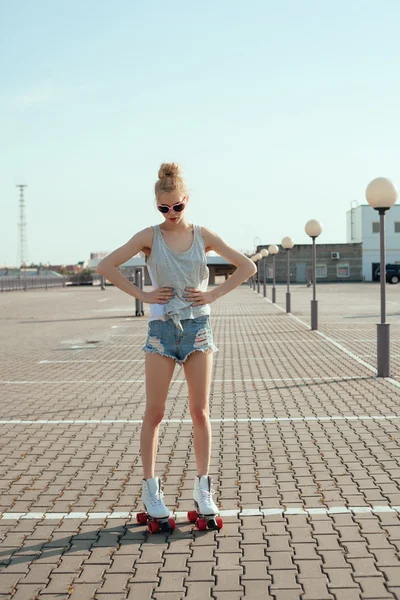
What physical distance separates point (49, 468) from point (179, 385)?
4.58 metres

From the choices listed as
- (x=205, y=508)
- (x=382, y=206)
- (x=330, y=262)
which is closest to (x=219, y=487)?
(x=205, y=508)

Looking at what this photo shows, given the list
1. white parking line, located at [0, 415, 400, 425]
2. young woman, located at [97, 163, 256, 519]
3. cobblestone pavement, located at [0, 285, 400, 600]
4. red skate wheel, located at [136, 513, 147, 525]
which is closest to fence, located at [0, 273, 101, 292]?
cobblestone pavement, located at [0, 285, 400, 600]

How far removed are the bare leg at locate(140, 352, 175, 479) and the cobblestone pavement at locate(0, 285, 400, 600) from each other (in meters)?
0.42

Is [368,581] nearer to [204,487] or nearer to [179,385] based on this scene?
[204,487]

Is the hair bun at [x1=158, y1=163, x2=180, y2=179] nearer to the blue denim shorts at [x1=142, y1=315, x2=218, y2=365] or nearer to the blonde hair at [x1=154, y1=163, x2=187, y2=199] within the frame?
the blonde hair at [x1=154, y1=163, x2=187, y2=199]

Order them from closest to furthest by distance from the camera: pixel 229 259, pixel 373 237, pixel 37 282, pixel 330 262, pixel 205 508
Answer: pixel 205 508
pixel 229 259
pixel 37 282
pixel 373 237
pixel 330 262

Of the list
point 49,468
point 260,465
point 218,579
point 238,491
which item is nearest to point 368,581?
point 218,579

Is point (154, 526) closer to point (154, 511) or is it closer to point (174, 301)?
point (154, 511)

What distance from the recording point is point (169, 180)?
4715 mm

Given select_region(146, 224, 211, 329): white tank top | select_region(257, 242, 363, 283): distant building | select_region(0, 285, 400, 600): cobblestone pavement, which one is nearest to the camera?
select_region(0, 285, 400, 600): cobblestone pavement

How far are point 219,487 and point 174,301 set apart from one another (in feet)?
5.21

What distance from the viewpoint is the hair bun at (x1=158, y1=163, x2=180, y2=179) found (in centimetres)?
473

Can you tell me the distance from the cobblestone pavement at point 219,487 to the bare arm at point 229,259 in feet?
4.22

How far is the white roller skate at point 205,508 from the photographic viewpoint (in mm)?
4725
